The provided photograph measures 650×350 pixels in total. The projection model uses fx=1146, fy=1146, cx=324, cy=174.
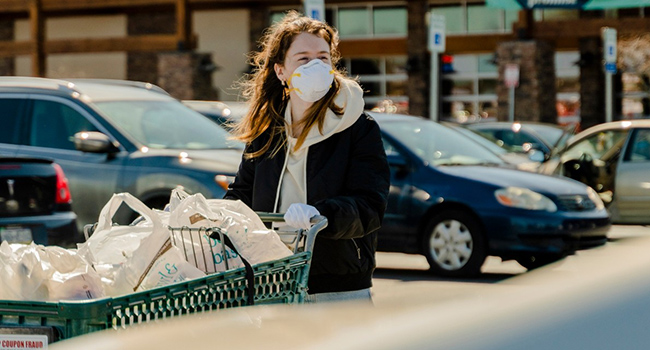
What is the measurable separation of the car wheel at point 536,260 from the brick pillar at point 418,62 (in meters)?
25.8

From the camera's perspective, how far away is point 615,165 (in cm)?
1366

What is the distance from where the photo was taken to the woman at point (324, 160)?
12.8 ft

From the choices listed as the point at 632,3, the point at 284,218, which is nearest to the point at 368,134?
A: the point at 284,218

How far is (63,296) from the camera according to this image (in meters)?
3.21

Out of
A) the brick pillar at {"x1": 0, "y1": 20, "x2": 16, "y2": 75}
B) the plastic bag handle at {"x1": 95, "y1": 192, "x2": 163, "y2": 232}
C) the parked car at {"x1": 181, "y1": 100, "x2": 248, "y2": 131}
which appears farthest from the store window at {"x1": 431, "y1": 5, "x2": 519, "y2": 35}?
the plastic bag handle at {"x1": 95, "y1": 192, "x2": 163, "y2": 232}

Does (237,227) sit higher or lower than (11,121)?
lower

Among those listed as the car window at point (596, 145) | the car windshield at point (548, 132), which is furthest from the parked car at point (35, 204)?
the car windshield at point (548, 132)

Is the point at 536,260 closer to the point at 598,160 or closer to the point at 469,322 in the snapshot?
the point at 598,160

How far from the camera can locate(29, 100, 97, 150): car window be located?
975 cm

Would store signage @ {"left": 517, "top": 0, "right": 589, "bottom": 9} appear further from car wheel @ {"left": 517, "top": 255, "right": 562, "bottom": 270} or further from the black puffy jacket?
the black puffy jacket

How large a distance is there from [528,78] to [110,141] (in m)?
25.3

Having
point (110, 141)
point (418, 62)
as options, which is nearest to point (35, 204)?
point (110, 141)

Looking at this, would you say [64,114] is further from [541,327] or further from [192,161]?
[541,327]

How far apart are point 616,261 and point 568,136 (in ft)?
42.8
